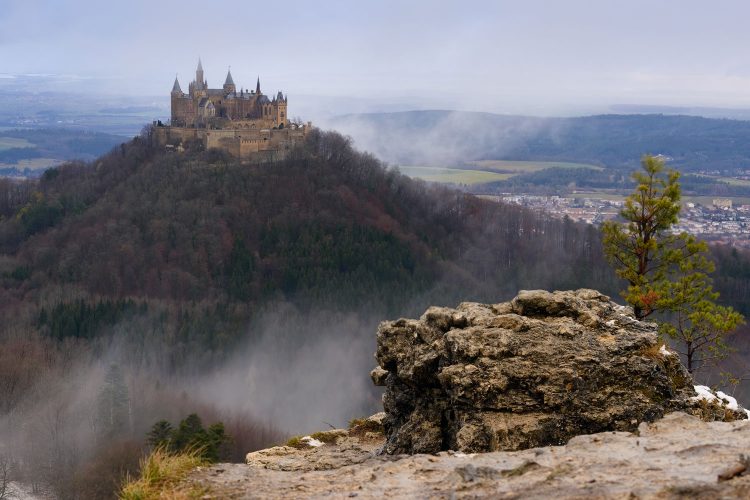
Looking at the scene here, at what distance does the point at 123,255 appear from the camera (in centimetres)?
9612

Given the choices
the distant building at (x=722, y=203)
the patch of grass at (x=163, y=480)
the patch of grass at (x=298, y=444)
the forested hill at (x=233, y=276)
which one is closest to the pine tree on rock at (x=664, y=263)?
the patch of grass at (x=298, y=444)

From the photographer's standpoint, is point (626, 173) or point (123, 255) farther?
point (626, 173)

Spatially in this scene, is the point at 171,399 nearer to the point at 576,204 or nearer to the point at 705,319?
the point at 705,319

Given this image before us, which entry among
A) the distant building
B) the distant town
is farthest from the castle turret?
the distant building

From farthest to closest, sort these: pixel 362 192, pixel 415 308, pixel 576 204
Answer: pixel 576 204 → pixel 362 192 → pixel 415 308

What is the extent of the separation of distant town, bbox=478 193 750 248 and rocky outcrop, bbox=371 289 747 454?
106849mm

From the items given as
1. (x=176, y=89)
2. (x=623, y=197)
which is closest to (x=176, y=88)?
(x=176, y=89)

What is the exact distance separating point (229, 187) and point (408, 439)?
291 ft

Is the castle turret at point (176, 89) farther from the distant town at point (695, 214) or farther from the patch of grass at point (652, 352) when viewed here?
the patch of grass at point (652, 352)

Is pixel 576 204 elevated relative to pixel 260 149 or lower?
lower

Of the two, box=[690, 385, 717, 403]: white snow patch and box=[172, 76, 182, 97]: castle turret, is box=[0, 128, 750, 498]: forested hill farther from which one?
box=[690, 385, 717, 403]: white snow patch

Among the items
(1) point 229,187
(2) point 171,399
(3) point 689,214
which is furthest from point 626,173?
(2) point 171,399

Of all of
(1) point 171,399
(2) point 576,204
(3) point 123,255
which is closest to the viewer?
(1) point 171,399

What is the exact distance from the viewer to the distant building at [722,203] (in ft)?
482
